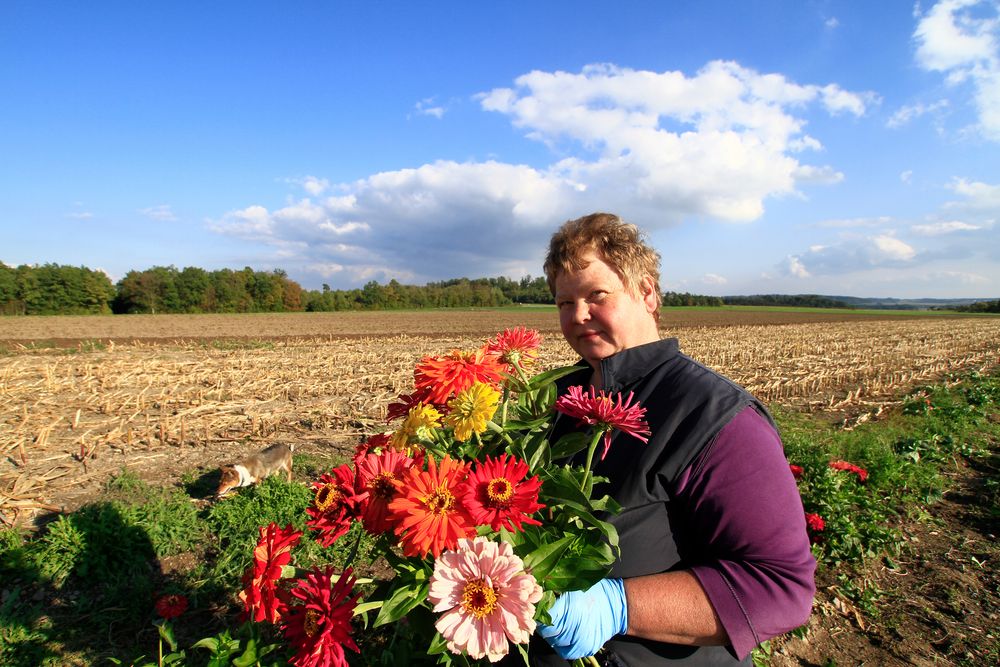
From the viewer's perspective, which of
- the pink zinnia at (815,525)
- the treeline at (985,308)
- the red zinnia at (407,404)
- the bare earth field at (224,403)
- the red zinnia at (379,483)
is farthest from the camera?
the treeline at (985,308)

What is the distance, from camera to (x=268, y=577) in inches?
45.5

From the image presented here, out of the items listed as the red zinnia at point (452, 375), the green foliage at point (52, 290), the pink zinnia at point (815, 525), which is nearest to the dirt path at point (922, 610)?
the pink zinnia at point (815, 525)

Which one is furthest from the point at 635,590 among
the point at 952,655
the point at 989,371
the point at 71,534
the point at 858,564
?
the point at 989,371

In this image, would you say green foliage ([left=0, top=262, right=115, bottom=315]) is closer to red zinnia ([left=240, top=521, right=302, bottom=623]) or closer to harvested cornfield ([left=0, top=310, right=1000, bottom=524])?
harvested cornfield ([left=0, top=310, right=1000, bottom=524])

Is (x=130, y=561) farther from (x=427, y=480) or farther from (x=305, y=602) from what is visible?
(x=427, y=480)

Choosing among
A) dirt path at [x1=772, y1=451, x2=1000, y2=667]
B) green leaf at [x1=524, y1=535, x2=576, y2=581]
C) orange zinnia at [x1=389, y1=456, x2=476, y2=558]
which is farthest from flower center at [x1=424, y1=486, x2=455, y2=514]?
dirt path at [x1=772, y1=451, x2=1000, y2=667]

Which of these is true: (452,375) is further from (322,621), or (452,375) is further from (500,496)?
(322,621)

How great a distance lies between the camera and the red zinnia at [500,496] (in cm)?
92

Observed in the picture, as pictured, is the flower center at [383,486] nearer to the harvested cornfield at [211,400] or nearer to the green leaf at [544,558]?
the green leaf at [544,558]

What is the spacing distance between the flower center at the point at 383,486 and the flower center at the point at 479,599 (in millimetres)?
246

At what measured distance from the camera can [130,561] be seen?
396cm

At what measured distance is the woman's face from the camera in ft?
5.96

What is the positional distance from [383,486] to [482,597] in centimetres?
30

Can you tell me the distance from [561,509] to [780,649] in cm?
327
